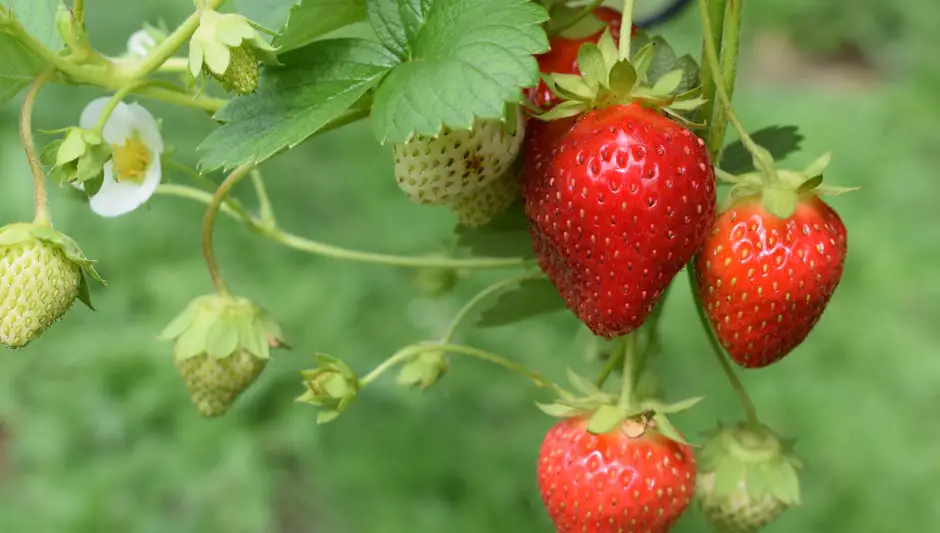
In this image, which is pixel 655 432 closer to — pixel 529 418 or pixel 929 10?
pixel 529 418

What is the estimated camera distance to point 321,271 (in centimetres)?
247

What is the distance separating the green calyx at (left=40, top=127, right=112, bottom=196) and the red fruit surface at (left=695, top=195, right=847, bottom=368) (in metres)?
0.42

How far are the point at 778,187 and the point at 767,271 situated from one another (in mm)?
59

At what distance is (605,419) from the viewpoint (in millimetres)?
758

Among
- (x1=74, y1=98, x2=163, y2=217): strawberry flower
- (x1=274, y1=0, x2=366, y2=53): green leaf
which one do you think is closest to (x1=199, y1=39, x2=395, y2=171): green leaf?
(x1=274, y1=0, x2=366, y2=53): green leaf

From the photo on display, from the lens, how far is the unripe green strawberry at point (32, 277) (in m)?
0.65

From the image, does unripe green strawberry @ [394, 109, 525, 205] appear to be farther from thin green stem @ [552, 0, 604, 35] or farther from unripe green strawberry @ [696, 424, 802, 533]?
unripe green strawberry @ [696, 424, 802, 533]

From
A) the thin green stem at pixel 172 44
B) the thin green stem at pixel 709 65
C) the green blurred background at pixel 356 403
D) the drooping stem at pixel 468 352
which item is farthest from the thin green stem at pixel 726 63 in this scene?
the green blurred background at pixel 356 403

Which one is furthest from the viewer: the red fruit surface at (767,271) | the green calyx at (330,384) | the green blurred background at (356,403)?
the green blurred background at (356,403)

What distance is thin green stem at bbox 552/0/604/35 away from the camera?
2.40ft

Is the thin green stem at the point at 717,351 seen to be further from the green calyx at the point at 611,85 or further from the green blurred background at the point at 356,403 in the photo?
the green blurred background at the point at 356,403

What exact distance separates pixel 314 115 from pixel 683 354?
191cm

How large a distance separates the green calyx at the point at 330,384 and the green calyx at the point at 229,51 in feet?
0.85

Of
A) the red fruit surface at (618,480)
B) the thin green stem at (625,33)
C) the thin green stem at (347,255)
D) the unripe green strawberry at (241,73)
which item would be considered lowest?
the red fruit surface at (618,480)
